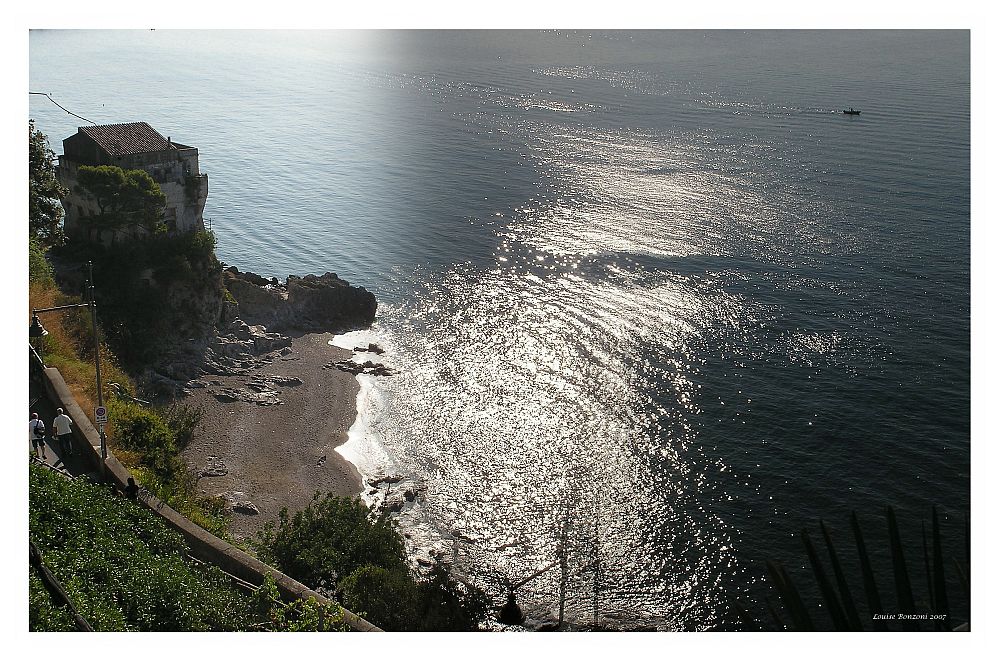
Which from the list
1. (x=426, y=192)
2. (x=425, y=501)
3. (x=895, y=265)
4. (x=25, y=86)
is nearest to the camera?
(x=25, y=86)

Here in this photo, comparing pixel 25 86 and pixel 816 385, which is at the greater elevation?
pixel 25 86

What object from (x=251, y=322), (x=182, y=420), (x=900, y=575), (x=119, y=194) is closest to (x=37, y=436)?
(x=182, y=420)

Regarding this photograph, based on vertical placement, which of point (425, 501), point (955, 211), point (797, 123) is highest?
point (797, 123)

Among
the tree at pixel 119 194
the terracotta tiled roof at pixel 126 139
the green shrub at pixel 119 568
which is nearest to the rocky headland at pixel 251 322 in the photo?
the tree at pixel 119 194

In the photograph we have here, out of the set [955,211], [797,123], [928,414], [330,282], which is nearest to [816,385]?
[928,414]

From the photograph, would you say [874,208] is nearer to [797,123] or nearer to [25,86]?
[797,123]

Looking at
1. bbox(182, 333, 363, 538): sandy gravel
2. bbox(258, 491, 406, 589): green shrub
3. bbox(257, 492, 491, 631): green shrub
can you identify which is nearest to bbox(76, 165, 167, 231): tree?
bbox(182, 333, 363, 538): sandy gravel
